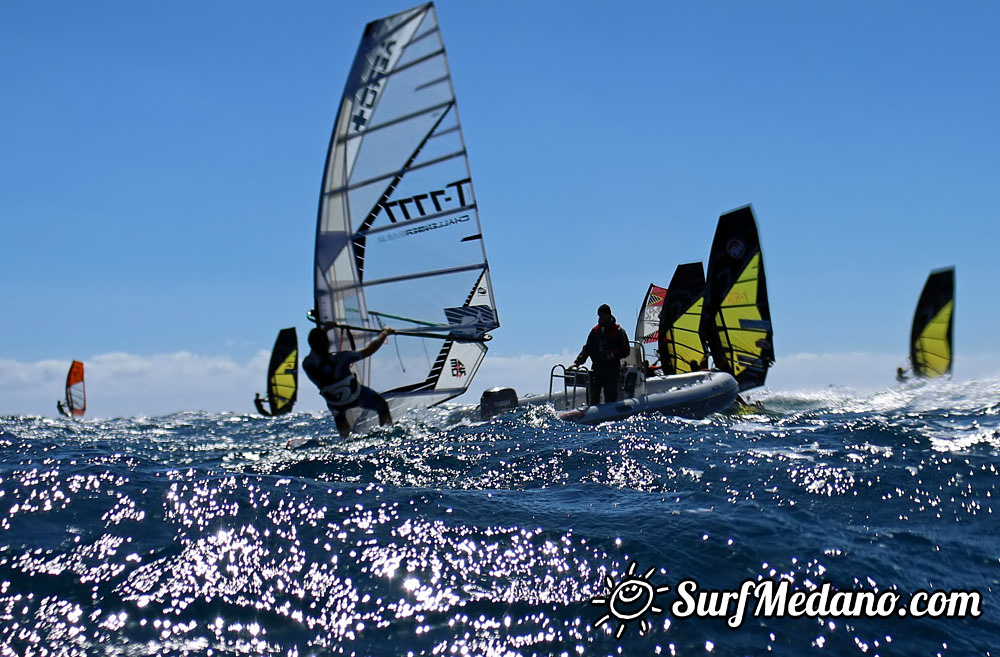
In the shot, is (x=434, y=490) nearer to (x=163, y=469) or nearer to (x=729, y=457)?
(x=163, y=469)

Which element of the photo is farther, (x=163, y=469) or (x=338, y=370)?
(x=338, y=370)

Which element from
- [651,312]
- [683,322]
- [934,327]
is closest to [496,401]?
[683,322]

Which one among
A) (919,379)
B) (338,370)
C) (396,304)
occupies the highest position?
(396,304)

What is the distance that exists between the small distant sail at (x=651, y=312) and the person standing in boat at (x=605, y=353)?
10.5 metres

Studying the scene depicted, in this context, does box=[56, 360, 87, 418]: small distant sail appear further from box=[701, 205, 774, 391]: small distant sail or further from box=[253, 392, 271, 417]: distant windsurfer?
box=[701, 205, 774, 391]: small distant sail

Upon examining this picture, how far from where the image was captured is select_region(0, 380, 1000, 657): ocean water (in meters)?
2.65

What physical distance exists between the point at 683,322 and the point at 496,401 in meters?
8.84

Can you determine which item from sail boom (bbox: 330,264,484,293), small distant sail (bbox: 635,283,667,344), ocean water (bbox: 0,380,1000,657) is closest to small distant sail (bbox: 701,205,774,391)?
small distant sail (bbox: 635,283,667,344)

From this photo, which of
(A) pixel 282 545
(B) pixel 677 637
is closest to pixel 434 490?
(A) pixel 282 545

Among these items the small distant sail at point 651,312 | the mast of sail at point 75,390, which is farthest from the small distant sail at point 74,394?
the small distant sail at point 651,312

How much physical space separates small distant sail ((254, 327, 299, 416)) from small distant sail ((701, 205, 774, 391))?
13932mm

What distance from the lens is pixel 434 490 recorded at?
445 cm

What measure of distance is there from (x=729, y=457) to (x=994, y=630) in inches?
115

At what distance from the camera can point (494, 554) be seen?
3.34m
